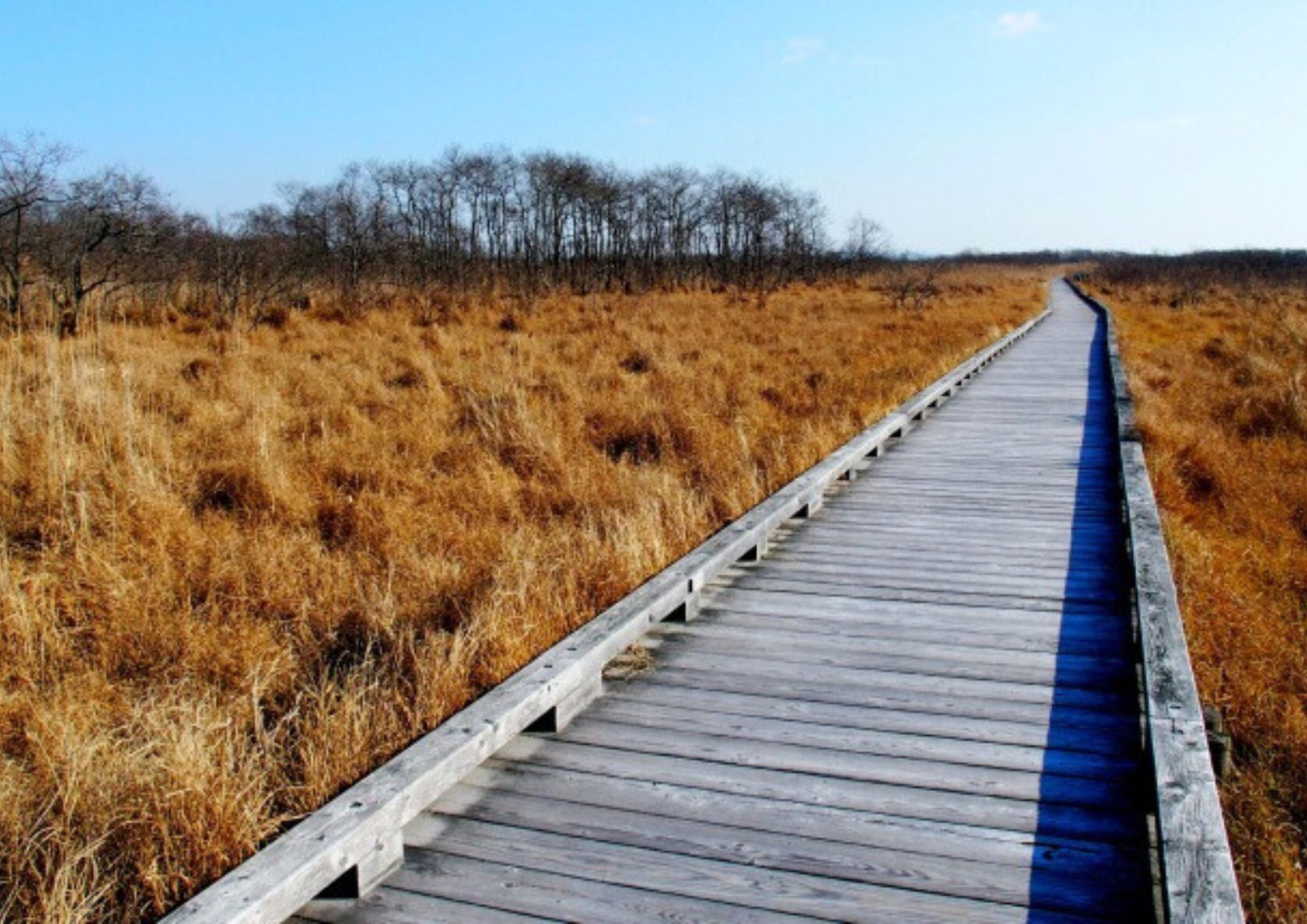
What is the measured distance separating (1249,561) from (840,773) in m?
4.71

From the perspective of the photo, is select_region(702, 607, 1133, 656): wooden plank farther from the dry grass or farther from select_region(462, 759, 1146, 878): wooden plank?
select_region(462, 759, 1146, 878): wooden plank

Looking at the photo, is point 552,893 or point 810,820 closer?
point 552,893

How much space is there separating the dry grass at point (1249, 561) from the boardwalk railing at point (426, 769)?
2.11m

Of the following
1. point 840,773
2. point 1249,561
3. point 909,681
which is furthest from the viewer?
point 1249,561

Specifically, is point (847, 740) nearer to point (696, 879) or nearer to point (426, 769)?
point (696, 879)

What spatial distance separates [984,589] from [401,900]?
325cm

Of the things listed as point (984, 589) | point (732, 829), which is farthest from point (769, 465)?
point (732, 829)

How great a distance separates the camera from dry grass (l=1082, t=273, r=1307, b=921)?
338 centimetres

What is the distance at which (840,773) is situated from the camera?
2.87 m

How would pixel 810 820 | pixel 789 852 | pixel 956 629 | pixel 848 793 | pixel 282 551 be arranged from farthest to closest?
1. pixel 282 551
2. pixel 956 629
3. pixel 848 793
4. pixel 810 820
5. pixel 789 852

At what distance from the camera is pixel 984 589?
184 inches

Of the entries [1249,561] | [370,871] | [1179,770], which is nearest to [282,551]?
[370,871]

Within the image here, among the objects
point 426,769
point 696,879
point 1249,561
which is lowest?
point 1249,561

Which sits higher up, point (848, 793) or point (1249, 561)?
point (848, 793)
